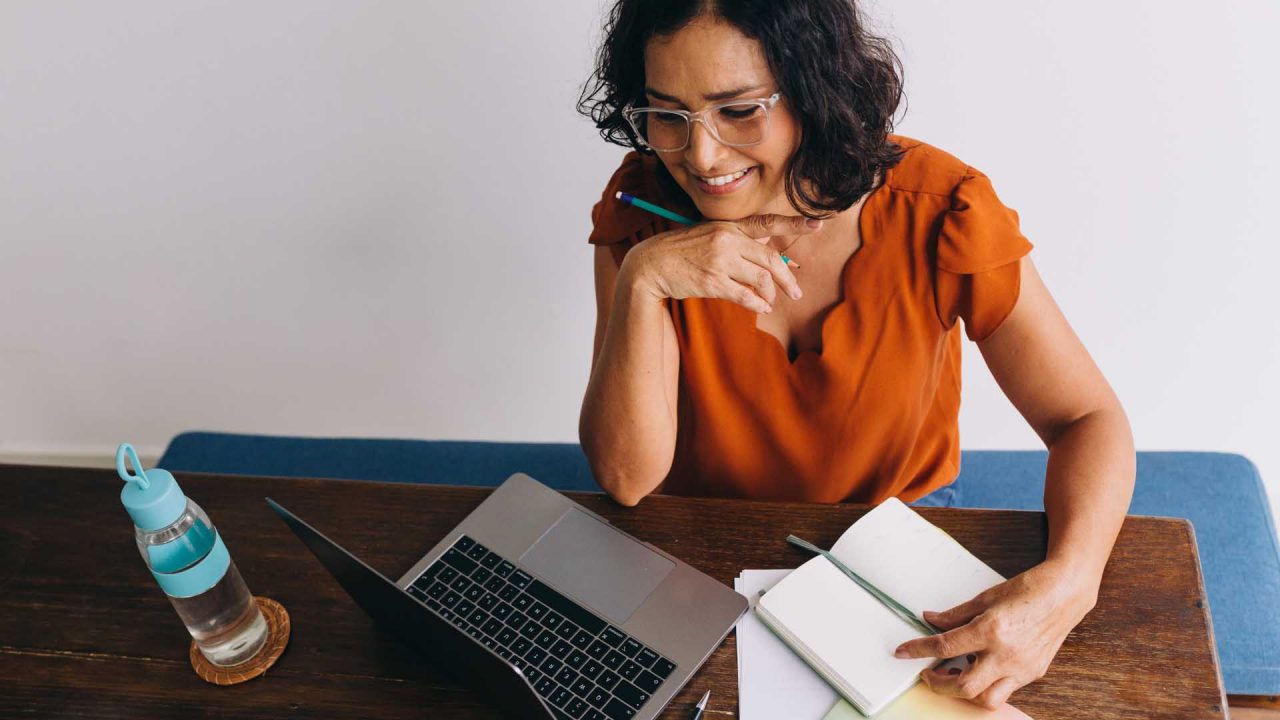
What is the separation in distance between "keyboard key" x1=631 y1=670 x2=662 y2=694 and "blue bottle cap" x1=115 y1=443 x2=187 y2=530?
48cm

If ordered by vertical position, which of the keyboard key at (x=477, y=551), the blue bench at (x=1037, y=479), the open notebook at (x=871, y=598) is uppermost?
the open notebook at (x=871, y=598)

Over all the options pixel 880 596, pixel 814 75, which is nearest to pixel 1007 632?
pixel 880 596

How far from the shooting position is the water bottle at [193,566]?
88cm

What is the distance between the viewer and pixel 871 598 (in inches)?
38.4

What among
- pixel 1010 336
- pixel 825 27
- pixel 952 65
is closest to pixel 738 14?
pixel 825 27

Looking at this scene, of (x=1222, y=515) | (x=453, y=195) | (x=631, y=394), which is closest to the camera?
(x=631, y=394)

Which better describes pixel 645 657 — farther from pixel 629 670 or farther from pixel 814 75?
pixel 814 75

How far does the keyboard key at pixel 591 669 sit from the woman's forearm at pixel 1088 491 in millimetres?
475

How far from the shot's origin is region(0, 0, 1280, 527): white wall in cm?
154

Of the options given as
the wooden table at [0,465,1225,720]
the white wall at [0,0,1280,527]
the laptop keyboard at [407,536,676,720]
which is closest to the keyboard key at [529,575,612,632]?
the laptop keyboard at [407,536,676,720]

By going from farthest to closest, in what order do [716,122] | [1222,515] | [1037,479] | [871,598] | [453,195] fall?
[453,195] < [1037,479] < [1222,515] < [716,122] < [871,598]

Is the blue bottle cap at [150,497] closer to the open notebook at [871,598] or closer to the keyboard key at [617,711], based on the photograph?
the keyboard key at [617,711]

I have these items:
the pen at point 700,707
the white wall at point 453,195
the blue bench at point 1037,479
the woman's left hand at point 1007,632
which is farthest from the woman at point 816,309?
the white wall at point 453,195

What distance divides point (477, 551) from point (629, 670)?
9.7 inches
